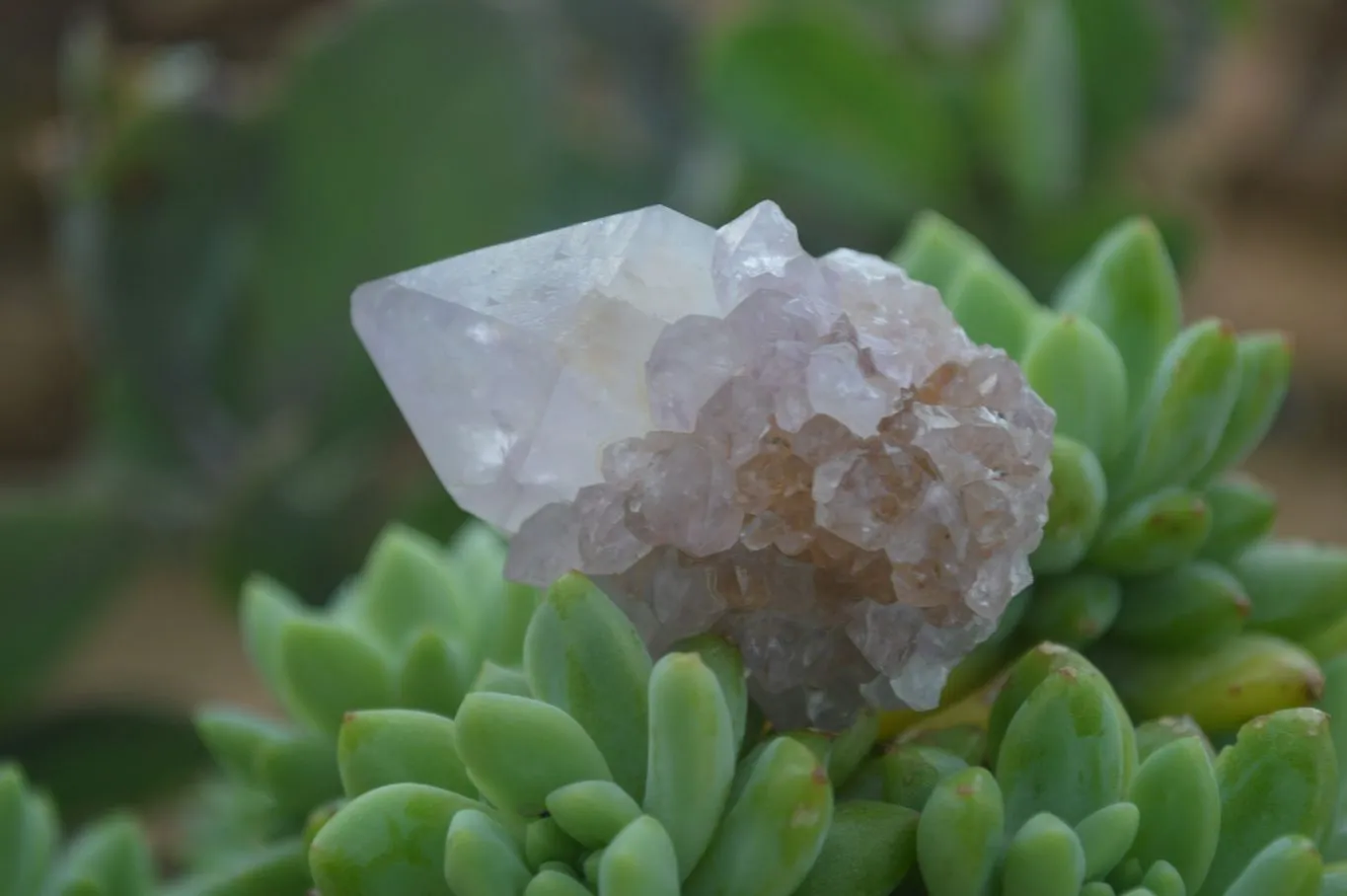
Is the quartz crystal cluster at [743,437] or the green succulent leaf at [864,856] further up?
the quartz crystal cluster at [743,437]

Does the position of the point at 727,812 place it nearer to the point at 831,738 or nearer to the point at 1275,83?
the point at 831,738

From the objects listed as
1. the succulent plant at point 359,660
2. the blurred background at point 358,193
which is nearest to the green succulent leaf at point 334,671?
the succulent plant at point 359,660

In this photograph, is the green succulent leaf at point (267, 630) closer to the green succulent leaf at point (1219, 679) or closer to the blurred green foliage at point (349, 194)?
the green succulent leaf at point (1219, 679)

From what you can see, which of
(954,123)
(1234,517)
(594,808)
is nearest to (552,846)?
(594,808)

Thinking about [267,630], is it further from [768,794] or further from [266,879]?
[768,794]

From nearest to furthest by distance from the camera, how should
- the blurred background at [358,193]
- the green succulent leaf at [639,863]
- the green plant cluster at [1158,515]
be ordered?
the green succulent leaf at [639,863] → the green plant cluster at [1158,515] → the blurred background at [358,193]

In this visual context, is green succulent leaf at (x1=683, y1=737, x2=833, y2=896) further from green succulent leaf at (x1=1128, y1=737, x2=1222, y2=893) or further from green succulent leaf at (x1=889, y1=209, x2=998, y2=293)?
green succulent leaf at (x1=889, y1=209, x2=998, y2=293)

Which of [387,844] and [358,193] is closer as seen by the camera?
[387,844]
